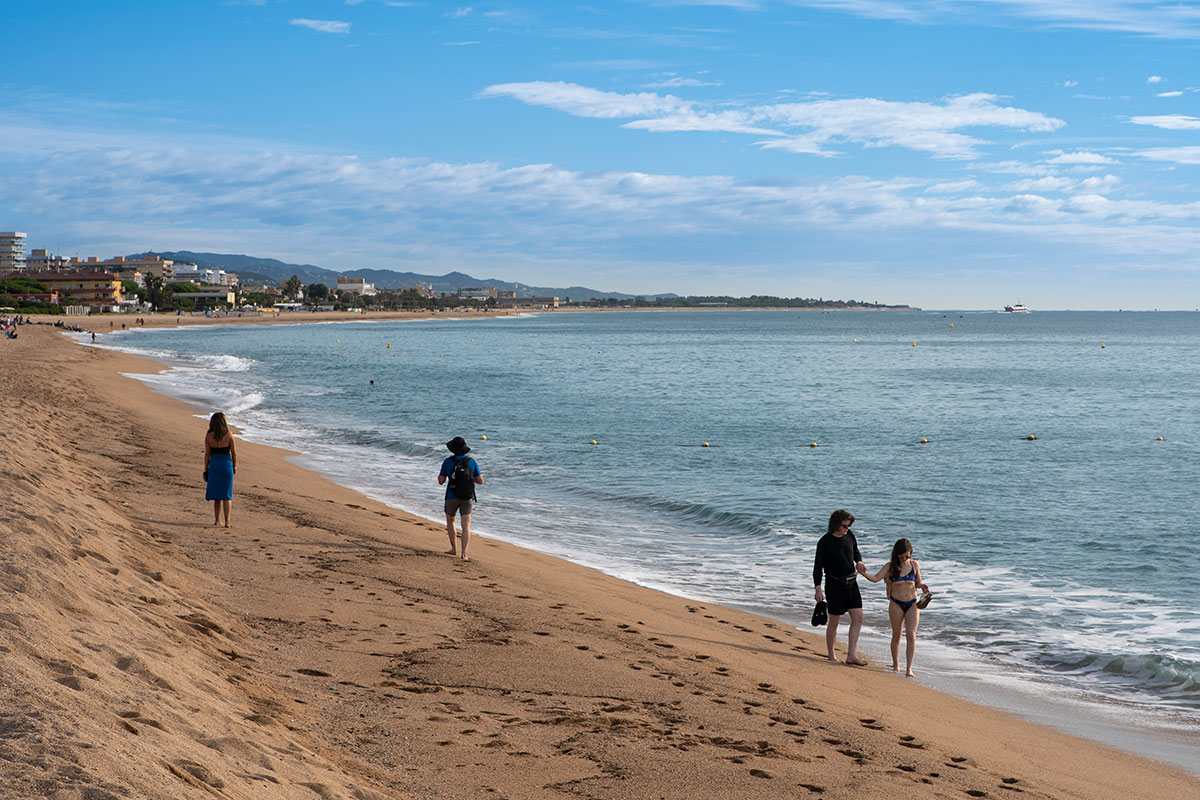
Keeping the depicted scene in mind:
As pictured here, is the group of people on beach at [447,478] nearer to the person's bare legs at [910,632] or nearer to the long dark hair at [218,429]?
the long dark hair at [218,429]

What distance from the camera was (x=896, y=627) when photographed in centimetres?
1031

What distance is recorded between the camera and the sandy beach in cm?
540

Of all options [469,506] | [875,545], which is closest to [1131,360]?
[875,545]

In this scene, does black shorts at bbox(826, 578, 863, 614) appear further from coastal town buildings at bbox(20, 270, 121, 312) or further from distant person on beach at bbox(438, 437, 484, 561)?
coastal town buildings at bbox(20, 270, 121, 312)

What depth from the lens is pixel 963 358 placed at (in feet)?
297

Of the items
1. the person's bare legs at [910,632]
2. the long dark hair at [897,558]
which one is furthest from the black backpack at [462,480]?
the person's bare legs at [910,632]

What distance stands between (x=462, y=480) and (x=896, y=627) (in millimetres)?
5989

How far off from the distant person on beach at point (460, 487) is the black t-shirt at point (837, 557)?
484 centimetres

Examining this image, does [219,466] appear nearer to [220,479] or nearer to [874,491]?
[220,479]

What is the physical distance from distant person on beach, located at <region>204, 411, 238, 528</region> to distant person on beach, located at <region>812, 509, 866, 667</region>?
7.89 m

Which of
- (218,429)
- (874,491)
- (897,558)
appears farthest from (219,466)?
(874,491)

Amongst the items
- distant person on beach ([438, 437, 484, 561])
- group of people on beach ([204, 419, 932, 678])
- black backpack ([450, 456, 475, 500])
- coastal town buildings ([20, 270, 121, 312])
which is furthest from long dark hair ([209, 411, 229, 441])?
coastal town buildings ([20, 270, 121, 312])

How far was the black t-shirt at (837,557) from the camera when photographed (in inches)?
406

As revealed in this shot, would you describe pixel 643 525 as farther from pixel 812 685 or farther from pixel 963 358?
pixel 963 358
